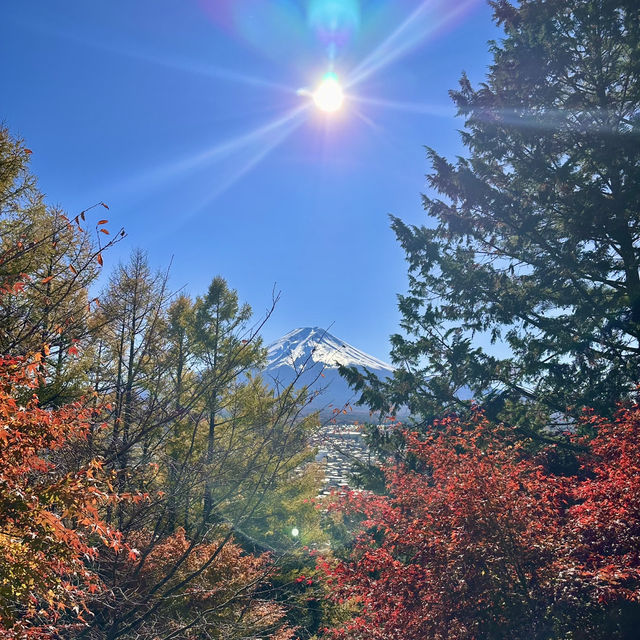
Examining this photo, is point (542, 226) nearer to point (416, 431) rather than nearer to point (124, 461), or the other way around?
point (416, 431)

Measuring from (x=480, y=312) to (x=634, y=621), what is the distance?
8.07m

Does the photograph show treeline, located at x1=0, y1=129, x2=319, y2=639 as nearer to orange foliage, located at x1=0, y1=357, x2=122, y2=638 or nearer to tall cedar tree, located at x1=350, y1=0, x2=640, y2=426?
orange foliage, located at x1=0, y1=357, x2=122, y2=638

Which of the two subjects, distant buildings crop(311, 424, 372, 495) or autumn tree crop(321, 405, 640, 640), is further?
distant buildings crop(311, 424, 372, 495)

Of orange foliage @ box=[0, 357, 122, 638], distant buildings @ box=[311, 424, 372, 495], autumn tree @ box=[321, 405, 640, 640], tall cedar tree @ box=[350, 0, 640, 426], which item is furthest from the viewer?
tall cedar tree @ box=[350, 0, 640, 426]

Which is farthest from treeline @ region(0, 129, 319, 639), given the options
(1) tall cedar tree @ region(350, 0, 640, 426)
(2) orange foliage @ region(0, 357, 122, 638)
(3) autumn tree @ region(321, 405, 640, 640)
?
→ (1) tall cedar tree @ region(350, 0, 640, 426)

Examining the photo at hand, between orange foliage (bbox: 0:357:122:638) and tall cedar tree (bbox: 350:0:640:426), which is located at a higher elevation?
tall cedar tree (bbox: 350:0:640:426)

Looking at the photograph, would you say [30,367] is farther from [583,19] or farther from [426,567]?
[583,19]

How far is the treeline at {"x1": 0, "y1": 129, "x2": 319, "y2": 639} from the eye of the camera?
275cm

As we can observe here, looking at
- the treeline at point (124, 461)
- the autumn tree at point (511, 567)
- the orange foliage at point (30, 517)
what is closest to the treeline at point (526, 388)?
the autumn tree at point (511, 567)

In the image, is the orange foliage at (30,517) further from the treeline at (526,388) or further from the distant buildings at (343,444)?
the treeline at (526,388)

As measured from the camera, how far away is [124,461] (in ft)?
14.5

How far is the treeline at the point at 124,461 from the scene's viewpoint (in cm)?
275

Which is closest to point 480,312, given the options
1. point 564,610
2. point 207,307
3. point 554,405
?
point 554,405

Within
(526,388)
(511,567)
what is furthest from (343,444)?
(526,388)
